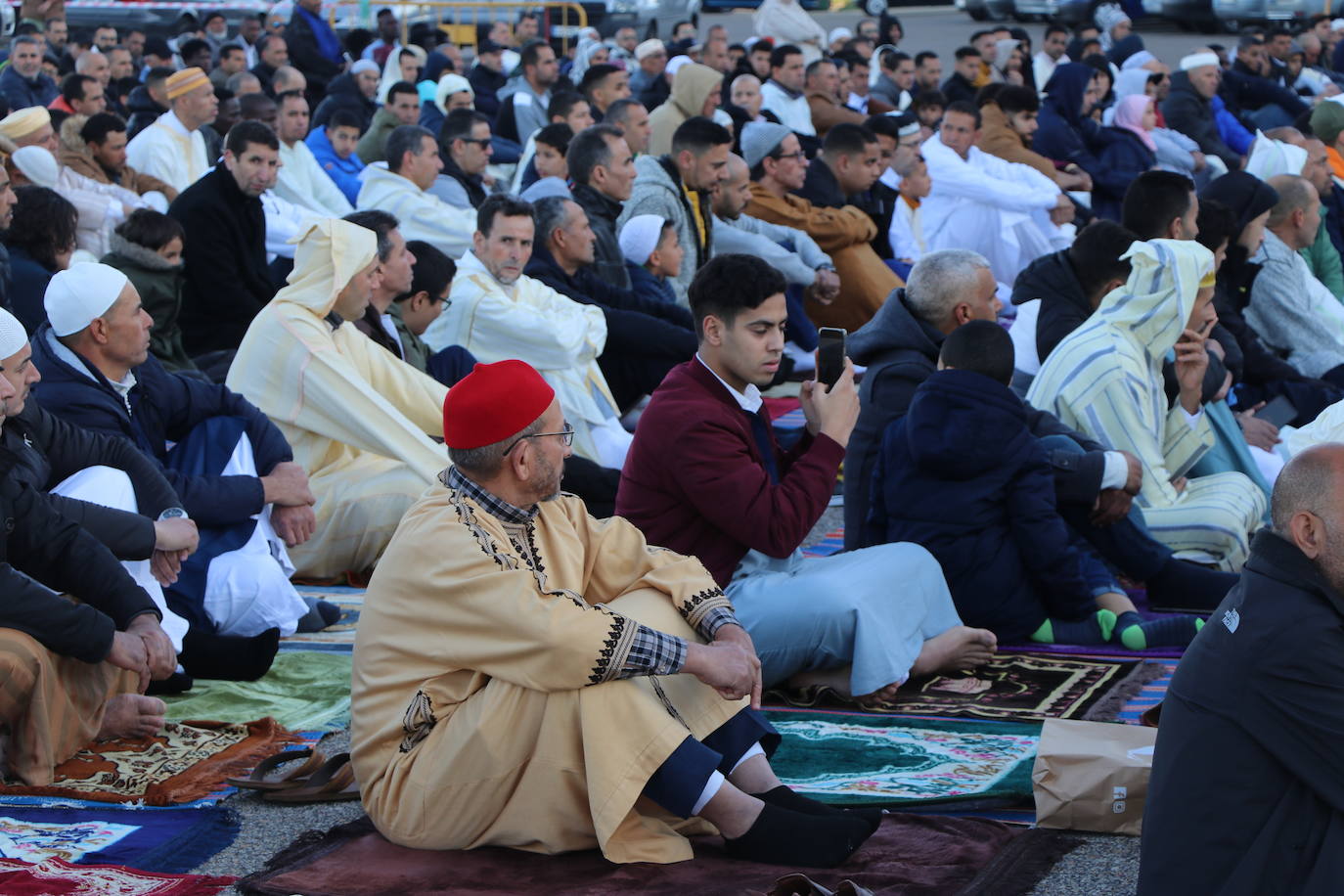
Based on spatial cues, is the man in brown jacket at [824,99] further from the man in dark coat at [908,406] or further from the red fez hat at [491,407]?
the red fez hat at [491,407]

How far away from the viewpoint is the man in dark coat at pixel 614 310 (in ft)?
26.1

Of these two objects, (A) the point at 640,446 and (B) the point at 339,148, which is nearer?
(A) the point at 640,446

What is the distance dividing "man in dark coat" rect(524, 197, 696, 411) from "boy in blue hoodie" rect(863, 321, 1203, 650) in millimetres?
2807

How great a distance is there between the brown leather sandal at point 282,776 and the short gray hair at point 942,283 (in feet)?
8.13

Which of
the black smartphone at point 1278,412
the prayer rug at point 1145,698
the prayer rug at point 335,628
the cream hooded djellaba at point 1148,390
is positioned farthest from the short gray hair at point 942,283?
the black smartphone at point 1278,412

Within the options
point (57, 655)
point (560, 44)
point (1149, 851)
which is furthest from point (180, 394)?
point (560, 44)

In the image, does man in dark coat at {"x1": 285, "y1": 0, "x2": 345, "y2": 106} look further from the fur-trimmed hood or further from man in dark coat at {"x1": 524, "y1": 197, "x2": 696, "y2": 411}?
the fur-trimmed hood

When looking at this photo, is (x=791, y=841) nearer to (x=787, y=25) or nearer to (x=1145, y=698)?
(x=1145, y=698)

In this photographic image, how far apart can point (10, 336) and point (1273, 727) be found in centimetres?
310

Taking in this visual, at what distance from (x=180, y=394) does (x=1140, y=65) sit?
1236 cm

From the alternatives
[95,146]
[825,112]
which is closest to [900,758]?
[95,146]

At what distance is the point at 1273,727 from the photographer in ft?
9.08

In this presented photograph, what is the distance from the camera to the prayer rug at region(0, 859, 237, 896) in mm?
3424

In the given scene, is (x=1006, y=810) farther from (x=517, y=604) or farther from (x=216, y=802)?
(x=216, y=802)
